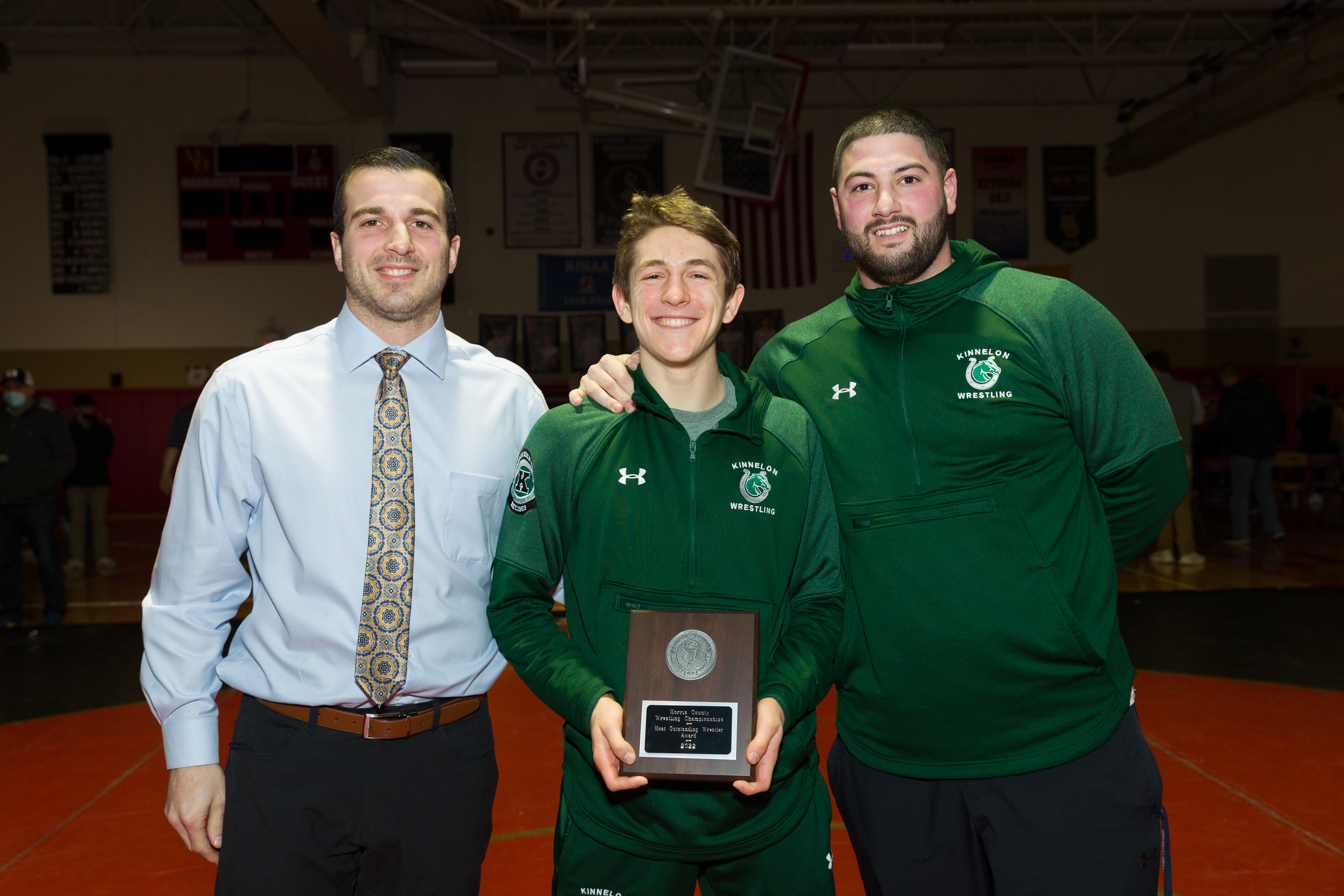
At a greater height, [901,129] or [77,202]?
[77,202]

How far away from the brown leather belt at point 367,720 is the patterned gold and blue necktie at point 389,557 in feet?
0.14

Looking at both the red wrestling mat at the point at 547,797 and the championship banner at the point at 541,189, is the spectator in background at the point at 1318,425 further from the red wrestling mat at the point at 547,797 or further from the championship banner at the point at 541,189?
the championship banner at the point at 541,189

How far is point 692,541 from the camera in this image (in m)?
1.88

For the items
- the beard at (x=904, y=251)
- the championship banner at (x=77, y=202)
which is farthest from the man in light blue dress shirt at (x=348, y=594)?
the championship banner at (x=77, y=202)

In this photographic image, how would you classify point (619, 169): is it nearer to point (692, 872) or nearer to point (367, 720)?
point (367, 720)

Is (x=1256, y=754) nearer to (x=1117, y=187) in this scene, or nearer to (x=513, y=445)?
(x=513, y=445)

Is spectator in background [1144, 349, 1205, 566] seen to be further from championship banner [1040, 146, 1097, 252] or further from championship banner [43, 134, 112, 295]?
championship banner [43, 134, 112, 295]

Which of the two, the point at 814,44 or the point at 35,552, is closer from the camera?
the point at 35,552

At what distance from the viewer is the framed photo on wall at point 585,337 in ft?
49.3

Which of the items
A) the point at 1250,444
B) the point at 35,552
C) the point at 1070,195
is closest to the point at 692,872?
the point at 35,552

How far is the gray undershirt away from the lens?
2.00 metres

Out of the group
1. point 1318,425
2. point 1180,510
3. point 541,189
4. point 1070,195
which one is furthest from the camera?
point 1070,195

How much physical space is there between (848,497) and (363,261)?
4.03 feet

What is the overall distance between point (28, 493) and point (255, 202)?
335 inches
